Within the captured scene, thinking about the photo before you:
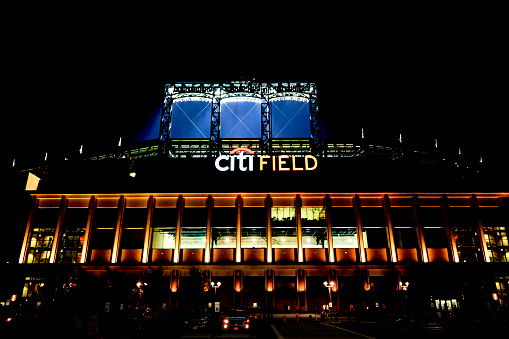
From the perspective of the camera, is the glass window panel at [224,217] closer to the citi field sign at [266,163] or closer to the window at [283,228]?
the window at [283,228]

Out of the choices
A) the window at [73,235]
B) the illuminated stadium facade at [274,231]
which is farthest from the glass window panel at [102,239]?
the window at [73,235]

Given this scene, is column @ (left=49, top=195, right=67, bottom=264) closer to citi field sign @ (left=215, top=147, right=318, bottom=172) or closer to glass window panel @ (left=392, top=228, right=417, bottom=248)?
citi field sign @ (left=215, top=147, right=318, bottom=172)

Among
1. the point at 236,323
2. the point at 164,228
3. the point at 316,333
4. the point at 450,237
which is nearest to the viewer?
the point at 236,323

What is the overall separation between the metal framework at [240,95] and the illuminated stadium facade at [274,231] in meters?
5.37

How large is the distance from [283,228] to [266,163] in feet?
29.0

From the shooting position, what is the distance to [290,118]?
5641 centimetres

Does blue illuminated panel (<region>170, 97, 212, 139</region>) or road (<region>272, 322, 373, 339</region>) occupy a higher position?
blue illuminated panel (<region>170, 97, 212, 139</region>)

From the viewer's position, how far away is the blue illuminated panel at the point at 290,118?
2202 inches

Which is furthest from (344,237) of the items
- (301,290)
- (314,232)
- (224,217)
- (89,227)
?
(89,227)

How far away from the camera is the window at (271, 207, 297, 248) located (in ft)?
145

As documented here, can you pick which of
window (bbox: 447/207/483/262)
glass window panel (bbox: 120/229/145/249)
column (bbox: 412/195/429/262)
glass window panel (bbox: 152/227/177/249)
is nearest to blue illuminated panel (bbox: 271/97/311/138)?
column (bbox: 412/195/429/262)

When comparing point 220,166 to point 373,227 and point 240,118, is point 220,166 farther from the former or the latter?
point 373,227

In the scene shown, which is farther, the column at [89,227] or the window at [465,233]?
the window at [465,233]

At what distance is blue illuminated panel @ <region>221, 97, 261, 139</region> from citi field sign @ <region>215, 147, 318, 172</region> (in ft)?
30.5
